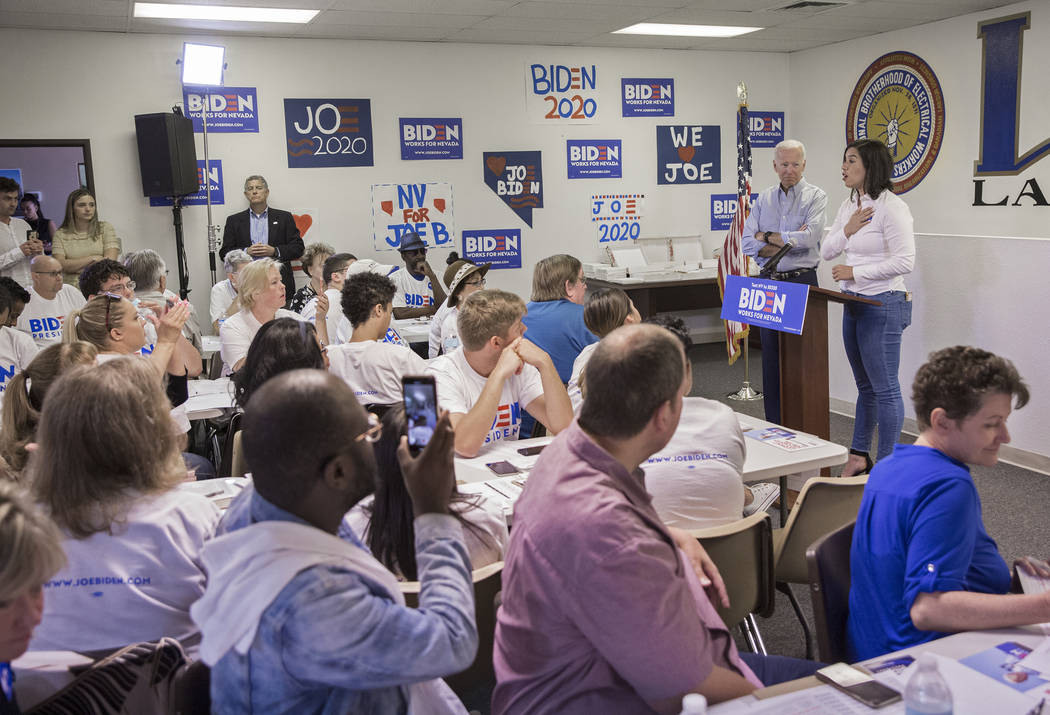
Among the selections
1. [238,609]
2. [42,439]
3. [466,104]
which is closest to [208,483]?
[42,439]

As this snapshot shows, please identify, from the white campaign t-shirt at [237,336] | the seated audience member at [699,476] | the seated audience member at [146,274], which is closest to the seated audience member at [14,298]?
the seated audience member at [146,274]

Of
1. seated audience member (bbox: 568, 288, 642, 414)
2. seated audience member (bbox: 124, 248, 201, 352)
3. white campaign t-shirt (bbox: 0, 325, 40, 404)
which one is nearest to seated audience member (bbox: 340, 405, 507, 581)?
seated audience member (bbox: 568, 288, 642, 414)

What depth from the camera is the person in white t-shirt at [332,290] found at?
5.84 m

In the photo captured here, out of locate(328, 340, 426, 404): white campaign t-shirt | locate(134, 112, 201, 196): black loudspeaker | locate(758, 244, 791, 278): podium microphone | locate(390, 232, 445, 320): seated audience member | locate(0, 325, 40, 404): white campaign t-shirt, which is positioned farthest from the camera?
locate(390, 232, 445, 320): seated audience member

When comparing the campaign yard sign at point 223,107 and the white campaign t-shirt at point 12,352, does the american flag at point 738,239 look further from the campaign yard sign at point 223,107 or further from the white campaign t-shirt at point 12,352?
the white campaign t-shirt at point 12,352

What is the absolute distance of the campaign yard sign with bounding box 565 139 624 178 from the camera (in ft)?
29.8

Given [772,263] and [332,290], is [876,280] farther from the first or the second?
[332,290]

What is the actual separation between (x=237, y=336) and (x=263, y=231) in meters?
3.24

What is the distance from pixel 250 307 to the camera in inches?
196

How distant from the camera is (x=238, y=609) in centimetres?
125

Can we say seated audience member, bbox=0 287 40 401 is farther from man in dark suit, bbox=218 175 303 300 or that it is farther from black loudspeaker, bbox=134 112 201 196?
man in dark suit, bbox=218 175 303 300

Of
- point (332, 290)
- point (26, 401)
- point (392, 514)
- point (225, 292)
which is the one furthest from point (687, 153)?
point (392, 514)

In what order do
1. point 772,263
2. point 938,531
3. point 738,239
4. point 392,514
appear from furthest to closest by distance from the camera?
point 738,239, point 772,263, point 392,514, point 938,531

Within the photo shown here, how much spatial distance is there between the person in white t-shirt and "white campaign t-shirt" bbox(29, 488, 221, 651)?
3.69 metres
